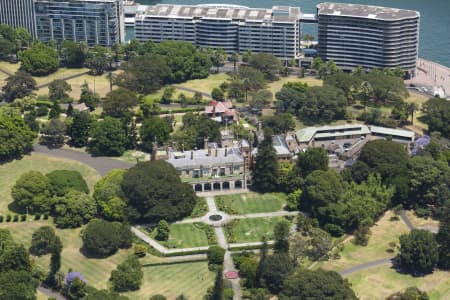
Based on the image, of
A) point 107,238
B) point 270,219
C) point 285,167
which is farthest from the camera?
point 285,167

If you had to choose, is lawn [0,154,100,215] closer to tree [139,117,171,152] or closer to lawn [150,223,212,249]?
tree [139,117,171,152]

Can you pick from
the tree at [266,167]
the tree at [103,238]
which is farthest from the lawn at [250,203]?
the tree at [103,238]

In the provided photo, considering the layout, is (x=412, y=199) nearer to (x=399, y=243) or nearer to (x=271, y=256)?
(x=399, y=243)

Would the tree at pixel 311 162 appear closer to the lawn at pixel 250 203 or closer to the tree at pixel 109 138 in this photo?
the lawn at pixel 250 203

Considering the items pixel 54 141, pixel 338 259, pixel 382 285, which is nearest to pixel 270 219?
pixel 338 259

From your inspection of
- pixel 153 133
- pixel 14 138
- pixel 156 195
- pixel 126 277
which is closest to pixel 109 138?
pixel 153 133

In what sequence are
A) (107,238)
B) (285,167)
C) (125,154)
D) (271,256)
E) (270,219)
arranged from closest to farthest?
(271,256), (107,238), (270,219), (285,167), (125,154)

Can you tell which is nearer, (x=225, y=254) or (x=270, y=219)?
(x=225, y=254)

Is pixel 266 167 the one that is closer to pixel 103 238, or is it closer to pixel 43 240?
pixel 103 238
